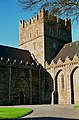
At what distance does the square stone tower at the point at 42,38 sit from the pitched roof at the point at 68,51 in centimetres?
163

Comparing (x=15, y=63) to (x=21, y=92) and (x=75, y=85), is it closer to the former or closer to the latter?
(x=21, y=92)

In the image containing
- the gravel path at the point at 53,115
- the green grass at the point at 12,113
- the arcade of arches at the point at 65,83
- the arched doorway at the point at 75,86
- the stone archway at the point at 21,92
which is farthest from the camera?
the stone archway at the point at 21,92

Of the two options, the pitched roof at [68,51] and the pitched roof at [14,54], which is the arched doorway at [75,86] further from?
the pitched roof at [14,54]

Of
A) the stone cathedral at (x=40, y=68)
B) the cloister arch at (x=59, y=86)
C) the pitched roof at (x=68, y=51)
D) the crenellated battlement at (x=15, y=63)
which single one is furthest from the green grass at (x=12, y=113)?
the pitched roof at (x=68, y=51)

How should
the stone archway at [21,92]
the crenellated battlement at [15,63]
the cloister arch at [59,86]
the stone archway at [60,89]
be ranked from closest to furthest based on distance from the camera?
the crenellated battlement at [15,63], the stone archway at [21,92], the stone archway at [60,89], the cloister arch at [59,86]

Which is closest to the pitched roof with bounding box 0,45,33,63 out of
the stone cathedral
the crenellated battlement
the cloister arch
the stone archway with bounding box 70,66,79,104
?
the stone cathedral

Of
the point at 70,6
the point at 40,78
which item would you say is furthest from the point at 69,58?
the point at 70,6

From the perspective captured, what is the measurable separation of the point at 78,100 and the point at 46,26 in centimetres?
1694

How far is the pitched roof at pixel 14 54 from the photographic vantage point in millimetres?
41550

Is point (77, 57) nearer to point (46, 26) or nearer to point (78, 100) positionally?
point (78, 100)

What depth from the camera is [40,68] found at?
43312 millimetres

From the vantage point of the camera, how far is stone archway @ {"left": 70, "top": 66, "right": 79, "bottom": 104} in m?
37.4

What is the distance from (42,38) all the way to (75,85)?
12.3 m

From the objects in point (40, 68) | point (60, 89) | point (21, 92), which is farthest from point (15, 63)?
point (60, 89)
